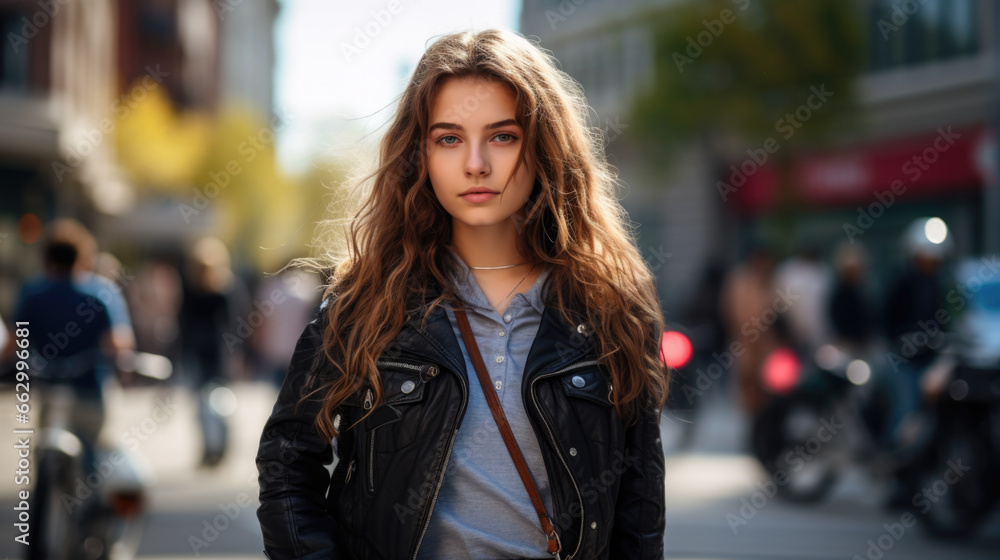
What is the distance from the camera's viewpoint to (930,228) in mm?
8891

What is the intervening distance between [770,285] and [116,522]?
→ 29.2 ft

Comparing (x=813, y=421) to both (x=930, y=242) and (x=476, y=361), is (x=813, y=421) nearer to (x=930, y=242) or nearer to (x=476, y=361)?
(x=930, y=242)

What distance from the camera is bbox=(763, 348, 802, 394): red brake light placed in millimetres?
7805

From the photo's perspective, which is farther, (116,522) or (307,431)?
(116,522)

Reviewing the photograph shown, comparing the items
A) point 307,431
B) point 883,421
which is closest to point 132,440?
point 883,421

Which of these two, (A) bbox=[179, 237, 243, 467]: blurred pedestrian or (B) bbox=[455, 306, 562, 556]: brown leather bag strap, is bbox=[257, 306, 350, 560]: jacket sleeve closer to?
(B) bbox=[455, 306, 562, 556]: brown leather bag strap

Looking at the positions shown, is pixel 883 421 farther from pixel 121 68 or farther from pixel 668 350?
pixel 121 68

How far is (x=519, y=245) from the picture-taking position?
2.24 metres

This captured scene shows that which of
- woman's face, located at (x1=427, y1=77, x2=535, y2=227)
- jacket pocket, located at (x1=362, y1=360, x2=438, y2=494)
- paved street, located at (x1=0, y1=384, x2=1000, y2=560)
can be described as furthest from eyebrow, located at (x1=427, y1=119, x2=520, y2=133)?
paved street, located at (x1=0, y1=384, x2=1000, y2=560)

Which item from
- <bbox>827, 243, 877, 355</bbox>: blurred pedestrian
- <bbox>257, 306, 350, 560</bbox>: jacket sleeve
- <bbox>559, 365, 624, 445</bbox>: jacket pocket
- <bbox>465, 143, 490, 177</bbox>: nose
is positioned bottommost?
<bbox>827, 243, 877, 355</bbox>: blurred pedestrian

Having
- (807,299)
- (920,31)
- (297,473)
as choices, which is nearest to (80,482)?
(297,473)

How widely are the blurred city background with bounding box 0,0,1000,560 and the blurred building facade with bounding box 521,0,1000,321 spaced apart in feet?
0.19

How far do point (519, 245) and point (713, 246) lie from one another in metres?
22.9

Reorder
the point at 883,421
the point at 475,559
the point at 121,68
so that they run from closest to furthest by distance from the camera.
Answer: the point at 475,559, the point at 883,421, the point at 121,68
